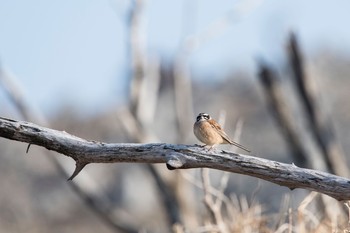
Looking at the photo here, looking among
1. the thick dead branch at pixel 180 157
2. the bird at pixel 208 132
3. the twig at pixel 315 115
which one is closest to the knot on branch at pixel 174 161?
the thick dead branch at pixel 180 157

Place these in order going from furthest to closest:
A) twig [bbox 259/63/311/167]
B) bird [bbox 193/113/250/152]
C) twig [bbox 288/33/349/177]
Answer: twig [bbox 259/63/311/167], twig [bbox 288/33/349/177], bird [bbox 193/113/250/152]

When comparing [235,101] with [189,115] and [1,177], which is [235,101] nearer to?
[1,177]

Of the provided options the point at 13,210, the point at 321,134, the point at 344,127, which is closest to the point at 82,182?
the point at 321,134

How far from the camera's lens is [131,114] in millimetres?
10461

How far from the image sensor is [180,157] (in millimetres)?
3684

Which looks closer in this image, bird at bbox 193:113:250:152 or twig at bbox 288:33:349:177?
bird at bbox 193:113:250:152

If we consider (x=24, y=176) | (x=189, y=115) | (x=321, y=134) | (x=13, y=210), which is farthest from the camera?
(x=24, y=176)

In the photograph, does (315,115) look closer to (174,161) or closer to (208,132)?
(208,132)

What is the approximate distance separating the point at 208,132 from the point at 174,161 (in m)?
→ 0.45

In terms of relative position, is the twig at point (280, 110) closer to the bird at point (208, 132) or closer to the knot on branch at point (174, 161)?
the bird at point (208, 132)

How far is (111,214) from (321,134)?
11.3 ft

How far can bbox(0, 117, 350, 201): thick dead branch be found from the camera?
3.59 m

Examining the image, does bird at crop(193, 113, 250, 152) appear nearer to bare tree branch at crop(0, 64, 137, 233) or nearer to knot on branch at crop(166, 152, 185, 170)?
knot on branch at crop(166, 152, 185, 170)

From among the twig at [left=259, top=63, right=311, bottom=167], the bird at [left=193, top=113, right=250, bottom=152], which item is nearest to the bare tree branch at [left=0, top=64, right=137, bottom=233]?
the twig at [left=259, top=63, right=311, bottom=167]
